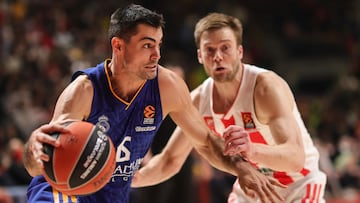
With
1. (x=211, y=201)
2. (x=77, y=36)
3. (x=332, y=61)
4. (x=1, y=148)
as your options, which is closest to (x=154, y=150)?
(x=211, y=201)

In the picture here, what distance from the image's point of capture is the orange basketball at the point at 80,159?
389 centimetres

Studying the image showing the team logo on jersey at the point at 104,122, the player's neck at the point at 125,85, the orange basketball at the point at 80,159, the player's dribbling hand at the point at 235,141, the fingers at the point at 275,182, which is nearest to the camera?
the orange basketball at the point at 80,159

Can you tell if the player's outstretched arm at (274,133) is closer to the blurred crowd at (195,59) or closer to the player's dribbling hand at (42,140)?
the player's dribbling hand at (42,140)

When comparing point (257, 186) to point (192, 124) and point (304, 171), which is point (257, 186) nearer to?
point (192, 124)

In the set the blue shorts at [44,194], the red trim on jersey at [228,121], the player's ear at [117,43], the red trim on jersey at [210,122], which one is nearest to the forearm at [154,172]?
the red trim on jersey at [210,122]

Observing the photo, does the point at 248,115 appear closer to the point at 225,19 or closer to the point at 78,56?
the point at 225,19

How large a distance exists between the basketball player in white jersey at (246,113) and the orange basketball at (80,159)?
52.1 inches

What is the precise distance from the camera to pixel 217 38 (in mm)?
5297

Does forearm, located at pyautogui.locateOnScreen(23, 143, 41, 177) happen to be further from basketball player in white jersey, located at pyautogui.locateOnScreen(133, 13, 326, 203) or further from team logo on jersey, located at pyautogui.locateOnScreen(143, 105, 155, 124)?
basketball player in white jersey, located at pyautogui.locateOnScreen(133, 13, 326, 203)

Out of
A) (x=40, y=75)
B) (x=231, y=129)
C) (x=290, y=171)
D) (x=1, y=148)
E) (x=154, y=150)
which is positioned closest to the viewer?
(x=231, y=129)

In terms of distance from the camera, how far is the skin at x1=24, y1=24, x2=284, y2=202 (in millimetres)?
4469

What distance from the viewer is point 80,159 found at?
153 inches

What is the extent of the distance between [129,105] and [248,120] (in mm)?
1001

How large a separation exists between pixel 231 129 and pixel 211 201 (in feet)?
17.5
